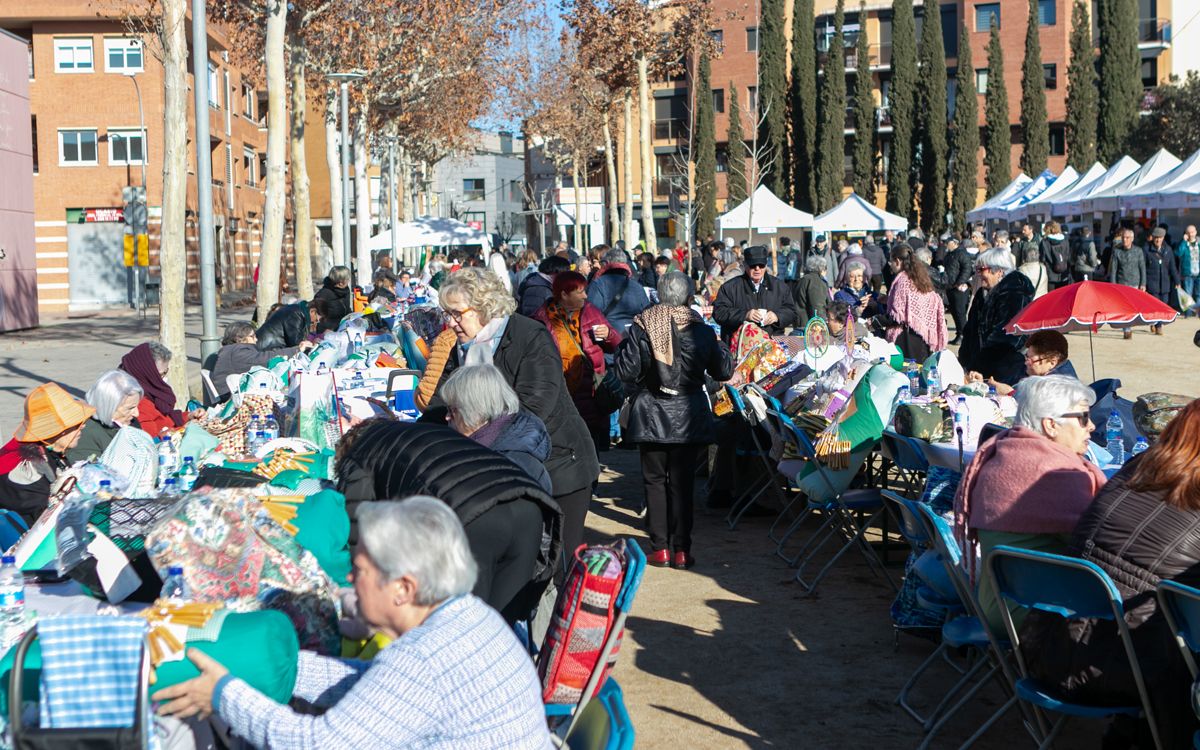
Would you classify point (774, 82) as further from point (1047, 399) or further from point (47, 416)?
point (1047, 399)

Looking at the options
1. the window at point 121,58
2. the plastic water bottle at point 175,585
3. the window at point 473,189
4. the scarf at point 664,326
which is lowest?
the plastic water bottle at point 175,585

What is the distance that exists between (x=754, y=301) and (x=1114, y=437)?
19.5 ft

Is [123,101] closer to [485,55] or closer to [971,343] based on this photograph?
[485,55]

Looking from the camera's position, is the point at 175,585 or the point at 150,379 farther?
the point at 150,379

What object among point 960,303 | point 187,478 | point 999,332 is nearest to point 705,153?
point 960,303

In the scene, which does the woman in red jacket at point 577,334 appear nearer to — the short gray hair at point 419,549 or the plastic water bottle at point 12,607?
the plastic water bottle at point 12,607

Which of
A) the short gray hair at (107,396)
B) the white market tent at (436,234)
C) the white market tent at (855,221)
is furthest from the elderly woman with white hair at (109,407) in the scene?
the white market tent at (436,234)

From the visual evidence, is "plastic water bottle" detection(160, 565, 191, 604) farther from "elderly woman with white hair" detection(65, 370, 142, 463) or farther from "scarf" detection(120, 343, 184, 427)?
"scarf" detection(120, 343, 184, 427)

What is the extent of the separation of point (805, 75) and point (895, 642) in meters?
55.3

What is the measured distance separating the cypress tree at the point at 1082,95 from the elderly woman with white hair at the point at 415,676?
187 feet

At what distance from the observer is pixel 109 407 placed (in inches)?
263

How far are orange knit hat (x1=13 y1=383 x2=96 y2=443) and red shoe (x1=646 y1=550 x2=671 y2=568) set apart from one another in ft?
11.2

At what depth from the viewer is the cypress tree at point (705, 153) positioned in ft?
209

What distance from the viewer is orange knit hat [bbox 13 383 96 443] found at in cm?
628
